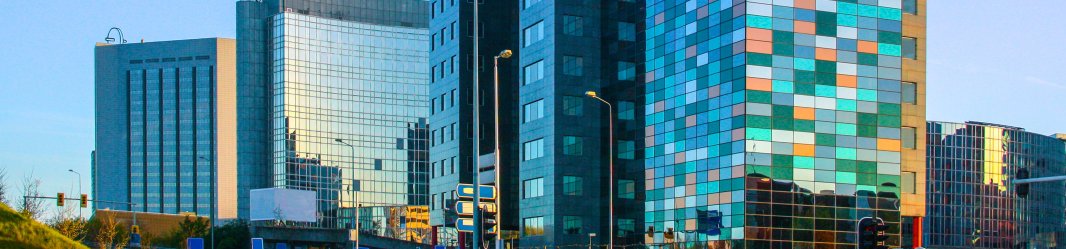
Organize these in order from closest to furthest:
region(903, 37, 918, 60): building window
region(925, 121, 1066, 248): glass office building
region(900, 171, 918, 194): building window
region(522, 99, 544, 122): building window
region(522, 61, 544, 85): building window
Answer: region(900, 171, 918, 194): building window, region(903, 37, 918, 60): building window, region(522, 99, 544, 122): building window, region(522, 61, 544, 85): building window, region(925, 121, 1066, 248): glass office building

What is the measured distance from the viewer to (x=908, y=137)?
96.8 m

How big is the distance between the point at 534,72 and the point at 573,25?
16.9 ft

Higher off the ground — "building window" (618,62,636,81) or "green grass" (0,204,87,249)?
"building window" (618,62,636,81)

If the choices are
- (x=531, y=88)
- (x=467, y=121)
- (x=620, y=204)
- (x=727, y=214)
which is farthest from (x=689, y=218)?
(x=467, y=121)

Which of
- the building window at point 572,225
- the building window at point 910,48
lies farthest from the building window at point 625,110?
the building window at point 910,48

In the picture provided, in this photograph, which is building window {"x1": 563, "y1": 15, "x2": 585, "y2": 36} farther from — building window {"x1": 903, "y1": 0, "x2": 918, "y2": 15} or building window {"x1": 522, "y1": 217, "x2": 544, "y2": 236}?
building window {"x1": 903, "y1": 0, "x2": 918, "y2": 15}

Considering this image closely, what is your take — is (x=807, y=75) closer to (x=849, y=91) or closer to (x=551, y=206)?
(x=849, y=91)

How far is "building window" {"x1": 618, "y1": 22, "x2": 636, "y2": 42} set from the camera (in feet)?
344

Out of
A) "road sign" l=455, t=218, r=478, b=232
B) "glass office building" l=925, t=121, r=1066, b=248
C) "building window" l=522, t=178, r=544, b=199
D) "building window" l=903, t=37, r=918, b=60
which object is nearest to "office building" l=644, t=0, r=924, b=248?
"building window" l=903, t=37, r=918, b=60

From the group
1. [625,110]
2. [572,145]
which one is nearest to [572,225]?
[572,145]

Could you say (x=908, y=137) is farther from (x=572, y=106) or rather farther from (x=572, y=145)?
(x=572, y=106)

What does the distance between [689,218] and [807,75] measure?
12588mm

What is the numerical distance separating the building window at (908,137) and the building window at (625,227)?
21174 mm

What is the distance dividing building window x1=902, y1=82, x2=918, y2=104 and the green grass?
75.1 m
